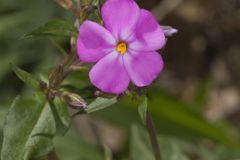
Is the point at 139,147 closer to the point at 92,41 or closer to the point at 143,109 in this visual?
the point at 143,109

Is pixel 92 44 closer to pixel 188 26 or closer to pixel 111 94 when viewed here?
pixel 111 94

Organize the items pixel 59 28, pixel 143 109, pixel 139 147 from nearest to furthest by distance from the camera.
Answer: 1. pixel 143 109
2. pixel 59 28
3. pixel 139 147

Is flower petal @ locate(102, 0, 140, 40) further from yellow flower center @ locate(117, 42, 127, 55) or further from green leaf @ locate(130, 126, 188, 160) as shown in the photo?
green leaf @ locate(130, 126, 188, 160)

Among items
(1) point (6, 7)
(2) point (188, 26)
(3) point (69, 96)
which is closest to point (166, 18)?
(2) point (188, 26)

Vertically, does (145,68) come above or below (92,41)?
below

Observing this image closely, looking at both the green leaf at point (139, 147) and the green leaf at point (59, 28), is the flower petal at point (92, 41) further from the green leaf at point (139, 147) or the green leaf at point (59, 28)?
the green leaf at point (139, 147)

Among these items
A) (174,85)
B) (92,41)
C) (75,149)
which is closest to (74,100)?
(92,41)

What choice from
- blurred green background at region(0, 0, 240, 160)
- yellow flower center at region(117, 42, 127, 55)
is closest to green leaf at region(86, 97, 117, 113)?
yellow flower center at region(117, 42, 127, 55)
